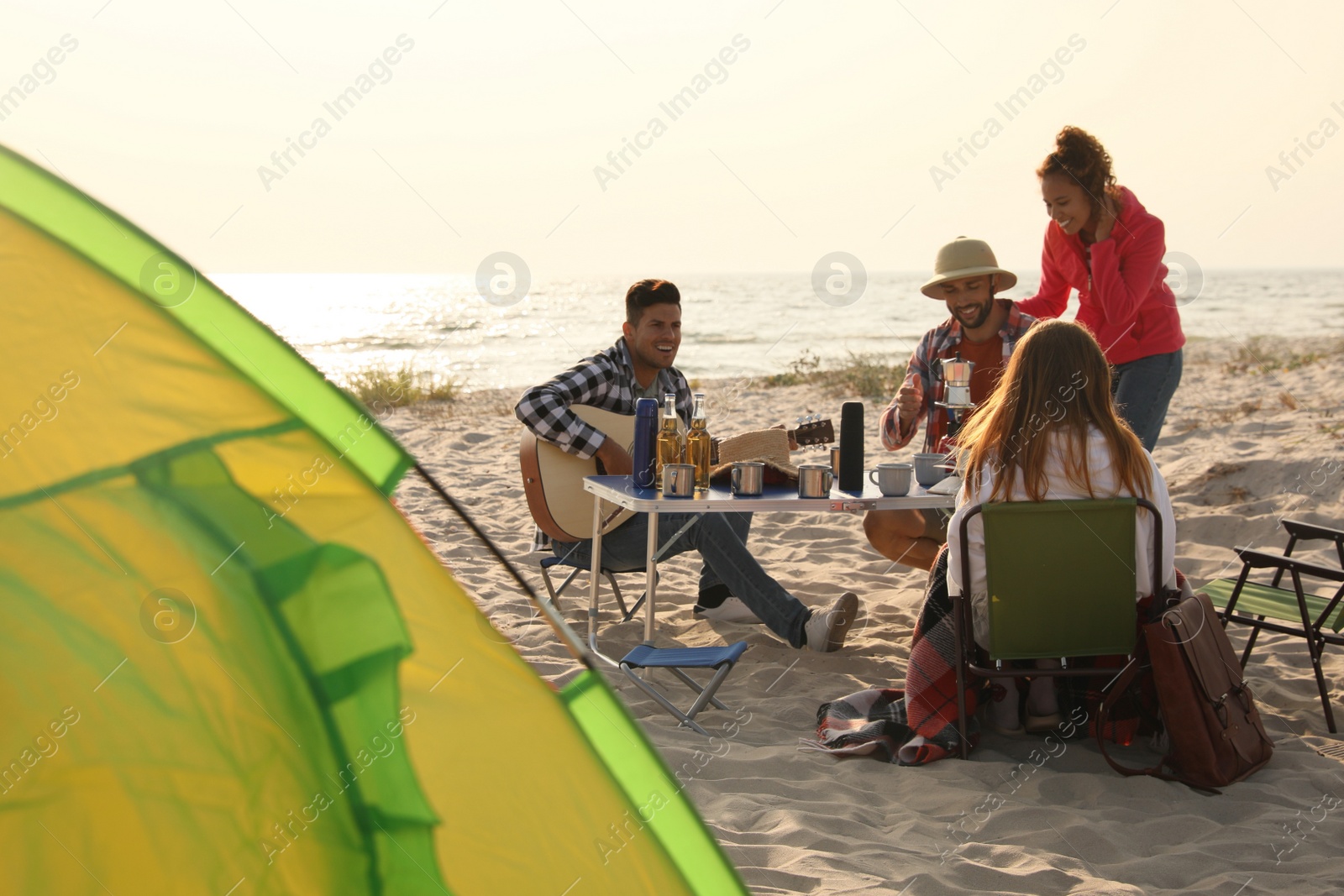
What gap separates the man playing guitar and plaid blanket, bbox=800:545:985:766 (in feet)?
2.58

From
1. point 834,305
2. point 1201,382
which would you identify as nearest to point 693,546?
point 1201,382

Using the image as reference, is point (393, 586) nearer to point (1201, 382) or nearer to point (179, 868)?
point (179, 868)

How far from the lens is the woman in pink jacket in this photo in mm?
4512

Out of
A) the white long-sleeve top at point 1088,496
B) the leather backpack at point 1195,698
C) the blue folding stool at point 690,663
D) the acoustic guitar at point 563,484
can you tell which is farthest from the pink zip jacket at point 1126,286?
the blue folding stool at point 690,663

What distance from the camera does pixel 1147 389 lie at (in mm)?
4730

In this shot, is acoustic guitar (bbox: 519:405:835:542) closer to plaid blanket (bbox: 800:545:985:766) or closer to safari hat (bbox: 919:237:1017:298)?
safari hat (bbox: 919:237:1017:298)

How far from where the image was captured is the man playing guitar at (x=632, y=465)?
427cm

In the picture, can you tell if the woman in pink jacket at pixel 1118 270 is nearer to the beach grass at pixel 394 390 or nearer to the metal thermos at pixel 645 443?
the metal thermos at pixel 645 443

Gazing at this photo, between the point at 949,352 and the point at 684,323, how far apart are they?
1133 inches

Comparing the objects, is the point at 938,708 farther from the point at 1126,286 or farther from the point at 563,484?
the point at 1126,286

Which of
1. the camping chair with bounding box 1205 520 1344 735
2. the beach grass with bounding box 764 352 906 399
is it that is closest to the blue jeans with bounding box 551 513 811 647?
the camping chair with bounding box 1205 520 1344 735

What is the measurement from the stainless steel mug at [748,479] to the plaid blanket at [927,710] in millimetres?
765

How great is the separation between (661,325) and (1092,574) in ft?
7.03

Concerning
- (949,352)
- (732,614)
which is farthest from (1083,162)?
(732,614)
